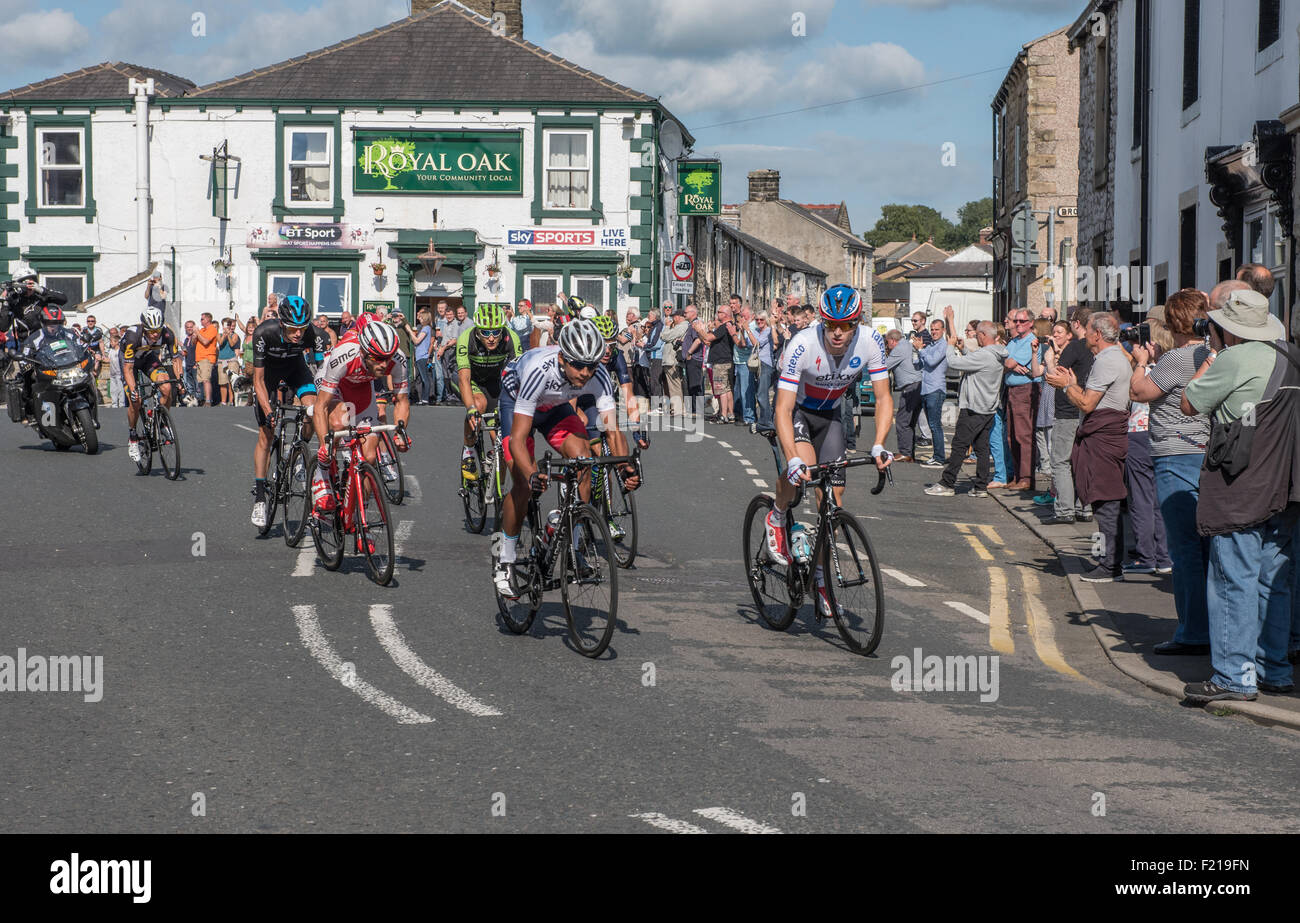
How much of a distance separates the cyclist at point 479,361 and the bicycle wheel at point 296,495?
1.57 meters

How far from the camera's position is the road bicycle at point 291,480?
1169 cm

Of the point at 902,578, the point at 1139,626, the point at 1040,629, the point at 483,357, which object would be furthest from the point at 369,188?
the point at 1139,626

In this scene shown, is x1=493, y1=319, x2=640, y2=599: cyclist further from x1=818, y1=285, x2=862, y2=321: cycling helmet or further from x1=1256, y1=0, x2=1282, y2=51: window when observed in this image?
x1=1256, y1=0, x2=1282, y2=51: window

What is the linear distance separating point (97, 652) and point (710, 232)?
43.4 m

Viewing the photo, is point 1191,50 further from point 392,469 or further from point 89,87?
point 89,87

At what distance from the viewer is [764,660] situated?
28.2 feet

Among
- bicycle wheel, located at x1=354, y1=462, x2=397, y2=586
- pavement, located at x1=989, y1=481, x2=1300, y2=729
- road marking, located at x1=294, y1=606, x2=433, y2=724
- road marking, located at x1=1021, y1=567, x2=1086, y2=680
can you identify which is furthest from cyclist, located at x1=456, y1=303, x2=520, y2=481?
pavement, located at x1=989, y1=481, x2=1300, y2=729

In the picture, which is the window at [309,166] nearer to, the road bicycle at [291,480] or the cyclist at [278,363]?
the cyclist at [278,363]

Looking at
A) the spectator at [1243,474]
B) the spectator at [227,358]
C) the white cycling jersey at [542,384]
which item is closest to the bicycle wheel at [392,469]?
the white cycling jersey at [542,384]


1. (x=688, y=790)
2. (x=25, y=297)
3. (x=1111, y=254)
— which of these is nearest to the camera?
(x=688, y=790)

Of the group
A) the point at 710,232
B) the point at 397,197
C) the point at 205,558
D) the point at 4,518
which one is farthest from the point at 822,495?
the point at 710,232
